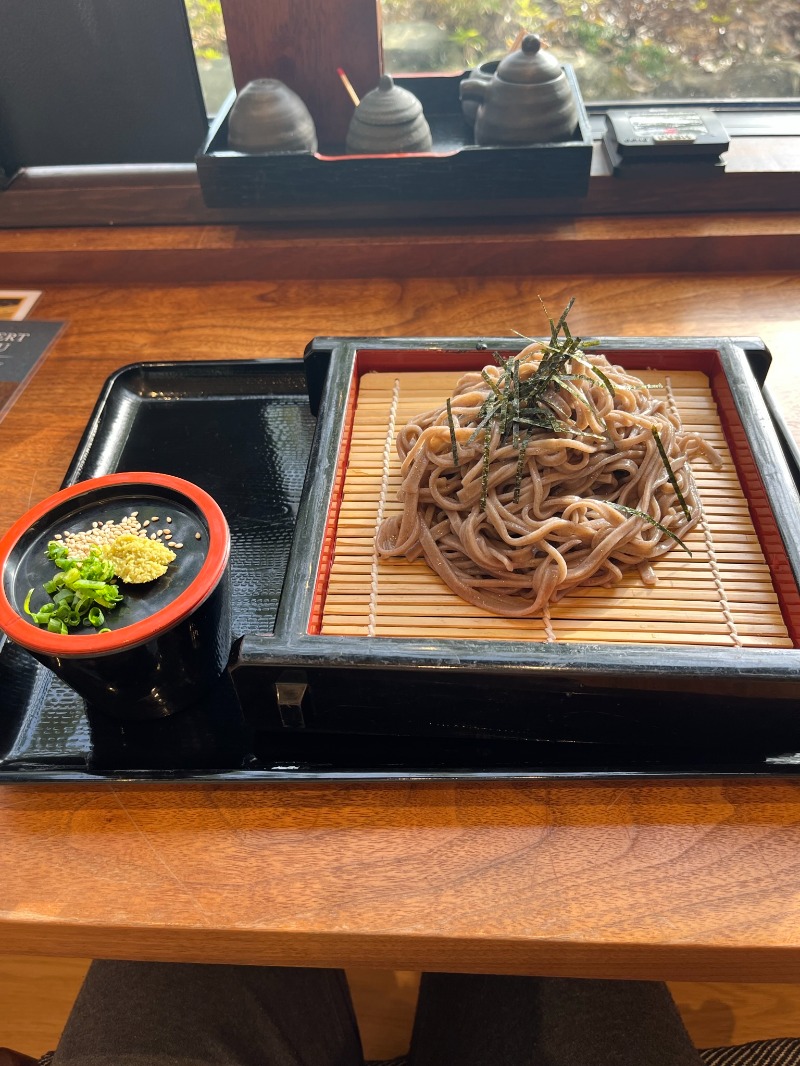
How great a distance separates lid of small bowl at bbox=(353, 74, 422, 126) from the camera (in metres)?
2.14

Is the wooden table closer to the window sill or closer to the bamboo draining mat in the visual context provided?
the bamboo draining mat

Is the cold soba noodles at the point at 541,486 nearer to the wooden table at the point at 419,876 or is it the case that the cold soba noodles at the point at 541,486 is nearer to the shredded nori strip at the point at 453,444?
the shredded nori strip at the point at 453,444

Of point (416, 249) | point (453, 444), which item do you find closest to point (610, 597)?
point (453, 444)

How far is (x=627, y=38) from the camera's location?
247cm

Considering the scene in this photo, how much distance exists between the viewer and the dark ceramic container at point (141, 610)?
1.09 meters

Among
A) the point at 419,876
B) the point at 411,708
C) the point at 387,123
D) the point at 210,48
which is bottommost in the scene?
the point at 419,876

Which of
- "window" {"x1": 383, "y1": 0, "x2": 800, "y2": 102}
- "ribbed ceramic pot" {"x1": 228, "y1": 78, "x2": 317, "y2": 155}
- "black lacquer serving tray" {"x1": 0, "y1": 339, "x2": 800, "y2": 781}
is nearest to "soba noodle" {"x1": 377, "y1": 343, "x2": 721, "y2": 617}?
"black lacquer serving tray" {"x1": 0, "y1": 339, "x2": 800, "y2": 781}

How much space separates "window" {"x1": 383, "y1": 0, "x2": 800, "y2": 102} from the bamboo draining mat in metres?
1.77

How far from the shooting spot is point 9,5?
2.17 metres

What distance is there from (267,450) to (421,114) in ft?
3.80

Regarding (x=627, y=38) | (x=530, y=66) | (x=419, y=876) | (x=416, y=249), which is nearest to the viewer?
(x=419, y=876)

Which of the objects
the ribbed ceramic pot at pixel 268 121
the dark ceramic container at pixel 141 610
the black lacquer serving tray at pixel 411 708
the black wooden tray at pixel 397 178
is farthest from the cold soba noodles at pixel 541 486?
the ribbed ceramic pot at pixel 268 121

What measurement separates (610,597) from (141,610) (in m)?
0.71

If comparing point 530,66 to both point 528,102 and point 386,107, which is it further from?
point 386,107
